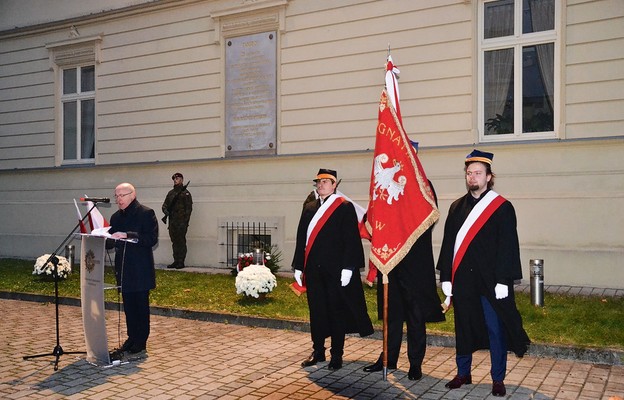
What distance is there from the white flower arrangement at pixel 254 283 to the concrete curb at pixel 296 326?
2.23 ft

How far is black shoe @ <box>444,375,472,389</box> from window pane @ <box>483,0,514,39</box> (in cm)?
786

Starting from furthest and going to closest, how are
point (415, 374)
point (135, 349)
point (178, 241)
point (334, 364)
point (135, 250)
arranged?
1. point (178, 241)
2. point (135, 250)
3. point (135, 349)
4. point (334, 364)
5. point (415, 374)

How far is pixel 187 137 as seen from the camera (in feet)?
50.3

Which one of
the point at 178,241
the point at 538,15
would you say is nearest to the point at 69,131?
the point at 178,241

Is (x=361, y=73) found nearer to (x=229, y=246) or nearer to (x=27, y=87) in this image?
(x=229, y=246)

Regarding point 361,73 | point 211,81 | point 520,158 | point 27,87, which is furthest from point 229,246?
point 27,87

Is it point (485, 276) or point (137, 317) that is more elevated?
point (485, 276)

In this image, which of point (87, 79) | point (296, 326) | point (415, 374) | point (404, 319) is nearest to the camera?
point (415, 374)

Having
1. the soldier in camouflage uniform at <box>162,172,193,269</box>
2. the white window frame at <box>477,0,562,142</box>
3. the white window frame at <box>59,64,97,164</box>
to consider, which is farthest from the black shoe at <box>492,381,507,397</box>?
the white window frame at <box>59,64,97,164</box>

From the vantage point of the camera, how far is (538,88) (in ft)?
38.6

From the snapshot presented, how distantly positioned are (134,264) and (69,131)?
11.5m

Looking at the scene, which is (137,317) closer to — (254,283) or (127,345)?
(127,345)

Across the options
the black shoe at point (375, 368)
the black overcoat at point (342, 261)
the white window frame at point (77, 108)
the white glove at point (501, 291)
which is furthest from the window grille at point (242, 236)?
the white glove at point (501, 291)

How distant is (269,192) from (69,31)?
758 centimetres
